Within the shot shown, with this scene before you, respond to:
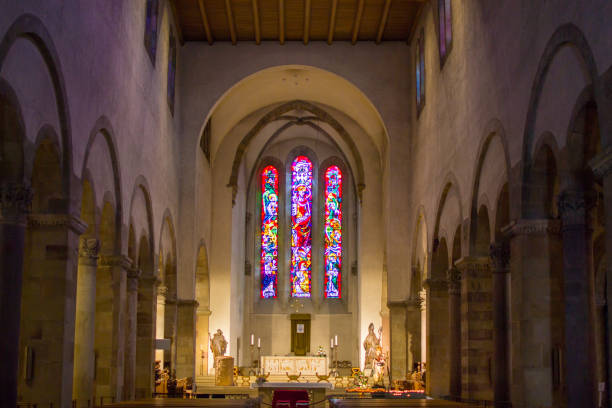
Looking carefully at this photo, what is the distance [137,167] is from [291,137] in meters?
21.1

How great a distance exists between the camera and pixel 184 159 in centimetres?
2858

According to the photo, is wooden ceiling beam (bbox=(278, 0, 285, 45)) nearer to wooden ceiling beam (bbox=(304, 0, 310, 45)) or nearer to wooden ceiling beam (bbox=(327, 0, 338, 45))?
wooden ceiling beam (bbox=(304, 0, 310, 45))

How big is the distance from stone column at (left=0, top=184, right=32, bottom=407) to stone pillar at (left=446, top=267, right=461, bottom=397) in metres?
11.8

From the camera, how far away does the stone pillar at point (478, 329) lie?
19.5 m

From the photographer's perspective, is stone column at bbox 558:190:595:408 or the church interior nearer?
stone column at bbox 558:190:595:408

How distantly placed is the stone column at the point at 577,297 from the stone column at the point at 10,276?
329 inches

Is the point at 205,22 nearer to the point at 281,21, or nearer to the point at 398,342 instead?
the point at 281,21

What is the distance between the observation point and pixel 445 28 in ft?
74.6

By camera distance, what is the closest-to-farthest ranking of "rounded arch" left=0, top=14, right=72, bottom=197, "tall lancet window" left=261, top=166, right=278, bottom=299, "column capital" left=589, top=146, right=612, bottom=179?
1. "column capital" left=589, top=146, right=612, bottom=179
2. "rounded arch" left=0, top=14, right=72, bottom=197
3. "tall lancet window" left=261, top=166, right=278, bottom=299

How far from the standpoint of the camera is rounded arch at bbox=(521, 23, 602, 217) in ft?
38.3

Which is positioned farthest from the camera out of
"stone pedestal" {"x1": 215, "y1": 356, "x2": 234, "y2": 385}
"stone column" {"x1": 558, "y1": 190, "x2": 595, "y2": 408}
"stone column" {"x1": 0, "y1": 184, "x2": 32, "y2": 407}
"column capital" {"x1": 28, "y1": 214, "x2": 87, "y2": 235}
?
"stone pedestal" {"x1": 215, "y1": 356, "x2": 234, "y2": 385}

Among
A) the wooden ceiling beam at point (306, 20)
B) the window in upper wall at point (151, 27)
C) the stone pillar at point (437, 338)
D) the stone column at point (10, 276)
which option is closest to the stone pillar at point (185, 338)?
the stone pillar at point (437, 338)

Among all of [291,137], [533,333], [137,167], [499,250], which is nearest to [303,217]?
[291,137]

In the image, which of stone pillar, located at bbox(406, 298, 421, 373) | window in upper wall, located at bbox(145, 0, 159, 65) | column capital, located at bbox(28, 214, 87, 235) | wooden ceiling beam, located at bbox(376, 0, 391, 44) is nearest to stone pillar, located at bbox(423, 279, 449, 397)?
stone pillar, located at bbox(406, 298, 421, 373)
